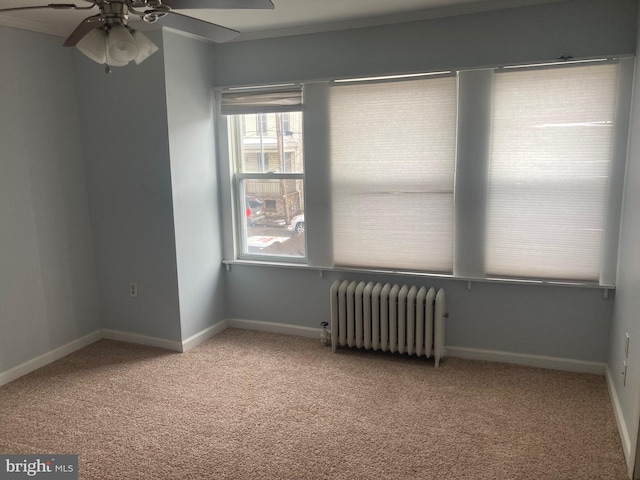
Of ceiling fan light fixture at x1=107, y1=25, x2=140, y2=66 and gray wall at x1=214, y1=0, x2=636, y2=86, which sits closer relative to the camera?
ceiling fan light fixture at x1=107, y1=25, x2=140, y2=66

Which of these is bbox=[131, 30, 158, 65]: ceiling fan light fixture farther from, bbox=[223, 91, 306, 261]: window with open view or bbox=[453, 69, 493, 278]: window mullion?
bbox=[453, 69, 493, 278]: window mullion

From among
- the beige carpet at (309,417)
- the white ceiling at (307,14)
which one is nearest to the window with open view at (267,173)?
the white ceiling at (307,14)

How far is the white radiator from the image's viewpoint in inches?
138

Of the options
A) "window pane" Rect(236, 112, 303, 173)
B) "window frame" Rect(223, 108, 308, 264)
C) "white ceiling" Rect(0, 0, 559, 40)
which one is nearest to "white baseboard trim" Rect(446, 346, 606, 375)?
"window frame" Rect(223, 108, 308, 264)

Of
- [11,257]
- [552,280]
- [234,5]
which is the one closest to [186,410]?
[11,257]

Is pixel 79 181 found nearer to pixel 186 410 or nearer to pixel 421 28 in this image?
pixel 186 410

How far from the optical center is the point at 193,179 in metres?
3.86

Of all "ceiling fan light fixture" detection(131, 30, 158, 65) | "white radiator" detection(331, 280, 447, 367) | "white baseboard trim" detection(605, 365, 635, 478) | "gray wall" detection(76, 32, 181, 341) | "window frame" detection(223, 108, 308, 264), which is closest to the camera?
"ceiling fan light fixture" detection(131, 30, 158, 65)

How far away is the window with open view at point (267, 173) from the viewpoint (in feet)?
12.8

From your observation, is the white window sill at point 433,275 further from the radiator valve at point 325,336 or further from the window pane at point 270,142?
the window pane at point 270,142

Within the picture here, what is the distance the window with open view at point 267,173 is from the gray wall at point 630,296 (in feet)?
7.14

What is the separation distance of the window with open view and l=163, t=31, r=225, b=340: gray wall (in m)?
0.20

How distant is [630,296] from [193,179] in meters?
2.96

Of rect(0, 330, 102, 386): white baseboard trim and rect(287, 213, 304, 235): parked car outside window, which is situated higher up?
rect(287, 213, 304, 235): parked car outside window
